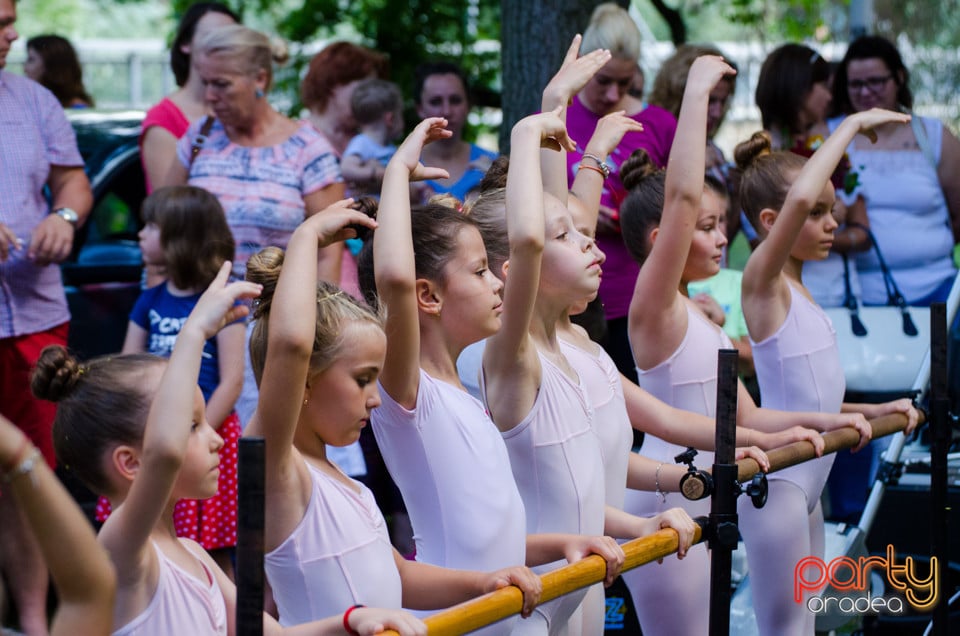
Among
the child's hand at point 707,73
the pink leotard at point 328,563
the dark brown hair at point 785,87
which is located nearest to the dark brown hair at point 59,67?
the dark brown hair at point 785,87

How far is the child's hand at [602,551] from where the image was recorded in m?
2.64

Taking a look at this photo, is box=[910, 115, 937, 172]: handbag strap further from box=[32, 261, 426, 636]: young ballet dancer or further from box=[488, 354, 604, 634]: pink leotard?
box=[32, 261, 426, 636]: young ballet dancer

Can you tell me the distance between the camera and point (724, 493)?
306 centimetres

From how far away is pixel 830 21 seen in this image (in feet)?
41.5

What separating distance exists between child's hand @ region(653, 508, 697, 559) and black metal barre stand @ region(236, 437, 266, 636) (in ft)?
4.04

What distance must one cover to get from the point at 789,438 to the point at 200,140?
99.4 inches

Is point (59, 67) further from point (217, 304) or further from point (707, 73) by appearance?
point (217, 304)

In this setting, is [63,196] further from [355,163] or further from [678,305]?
[678,305]

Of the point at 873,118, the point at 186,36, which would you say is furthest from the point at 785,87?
the point at 186,36

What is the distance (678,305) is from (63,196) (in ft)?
7.91

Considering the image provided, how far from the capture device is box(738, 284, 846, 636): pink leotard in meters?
3.88

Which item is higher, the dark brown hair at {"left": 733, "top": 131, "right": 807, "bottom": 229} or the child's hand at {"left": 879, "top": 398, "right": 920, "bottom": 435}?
the dark brown hair at {"left": 733, "top": 131, "right": 807, "bottom": 229}

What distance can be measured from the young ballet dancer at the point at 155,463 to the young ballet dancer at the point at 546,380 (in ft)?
2.32

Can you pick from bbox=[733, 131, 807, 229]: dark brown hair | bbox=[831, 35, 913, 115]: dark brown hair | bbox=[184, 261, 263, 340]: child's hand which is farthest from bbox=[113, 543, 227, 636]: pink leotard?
bbox=[831, 35, 913, 115]: dark brown hair
